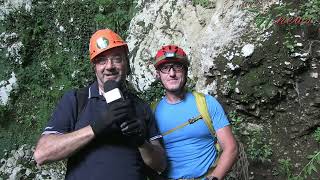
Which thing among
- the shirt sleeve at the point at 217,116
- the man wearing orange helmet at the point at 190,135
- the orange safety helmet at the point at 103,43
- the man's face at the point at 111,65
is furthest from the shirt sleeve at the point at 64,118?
the shirt sleeve at the point at 217,116

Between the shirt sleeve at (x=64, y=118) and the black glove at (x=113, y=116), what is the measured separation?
1.12 feet

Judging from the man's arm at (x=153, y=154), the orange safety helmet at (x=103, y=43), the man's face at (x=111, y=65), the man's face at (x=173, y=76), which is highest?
the orange safety helmet at (x=103, y=43)

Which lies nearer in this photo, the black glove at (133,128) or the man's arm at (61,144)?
the black glove at (133,128)

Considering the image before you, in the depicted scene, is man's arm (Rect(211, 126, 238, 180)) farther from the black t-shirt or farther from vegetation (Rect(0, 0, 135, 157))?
vegetation (Rect(0, 0, 135, 157))

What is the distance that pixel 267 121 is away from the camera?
6.74 m

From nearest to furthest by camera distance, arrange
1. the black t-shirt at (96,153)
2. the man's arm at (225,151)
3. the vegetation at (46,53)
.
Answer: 1. the black t-shirt at (96,153)
2. the man's arm at (225,151)
3. the vegetation at (46,53)

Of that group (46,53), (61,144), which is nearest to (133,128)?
(61,144)

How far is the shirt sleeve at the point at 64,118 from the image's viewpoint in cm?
269

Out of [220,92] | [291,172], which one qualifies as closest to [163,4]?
[220,92]

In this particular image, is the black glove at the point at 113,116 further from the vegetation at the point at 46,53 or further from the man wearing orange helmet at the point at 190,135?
the vegetation at the point at 46,53

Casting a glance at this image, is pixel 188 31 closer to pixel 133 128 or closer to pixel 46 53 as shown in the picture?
pixel 46 53

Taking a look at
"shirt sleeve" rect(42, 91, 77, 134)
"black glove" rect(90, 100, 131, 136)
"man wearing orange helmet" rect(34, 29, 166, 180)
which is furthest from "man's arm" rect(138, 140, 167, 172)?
"shirt sleeve" rect(42, 91, 77, 134)

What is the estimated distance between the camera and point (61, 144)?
2.56 metres

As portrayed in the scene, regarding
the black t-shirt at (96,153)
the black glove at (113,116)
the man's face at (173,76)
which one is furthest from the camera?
the man's face at (173,76)
